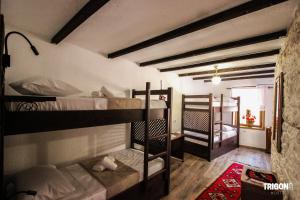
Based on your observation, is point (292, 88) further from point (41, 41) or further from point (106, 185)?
point (41, 41)

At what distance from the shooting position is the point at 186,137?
14.3 ft

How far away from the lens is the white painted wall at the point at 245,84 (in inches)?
189

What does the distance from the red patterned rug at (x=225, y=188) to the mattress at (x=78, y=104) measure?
5.86 feet

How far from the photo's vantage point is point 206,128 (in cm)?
395

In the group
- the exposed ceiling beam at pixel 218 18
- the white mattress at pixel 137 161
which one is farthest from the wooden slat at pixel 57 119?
the exposed ceiling beam at pixel 218 18

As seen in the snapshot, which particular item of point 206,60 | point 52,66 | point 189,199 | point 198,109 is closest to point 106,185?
point 189,199

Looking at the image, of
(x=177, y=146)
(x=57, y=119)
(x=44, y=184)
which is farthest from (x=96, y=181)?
(x=177, y=146)

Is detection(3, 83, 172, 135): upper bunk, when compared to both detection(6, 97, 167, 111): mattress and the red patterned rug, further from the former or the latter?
the red patterned rug

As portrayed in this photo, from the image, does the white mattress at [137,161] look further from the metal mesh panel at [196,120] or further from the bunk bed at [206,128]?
the metal mesh panel at [196,120]

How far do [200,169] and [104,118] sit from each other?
266 cm

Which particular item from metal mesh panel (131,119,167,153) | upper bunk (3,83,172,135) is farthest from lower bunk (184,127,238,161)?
upper bunk (3,83,172,135)

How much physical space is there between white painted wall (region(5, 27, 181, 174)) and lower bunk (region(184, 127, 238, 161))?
1975mm

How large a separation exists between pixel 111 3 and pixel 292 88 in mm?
1919

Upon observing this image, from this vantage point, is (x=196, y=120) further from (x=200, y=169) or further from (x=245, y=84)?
(x=245, y=84)
